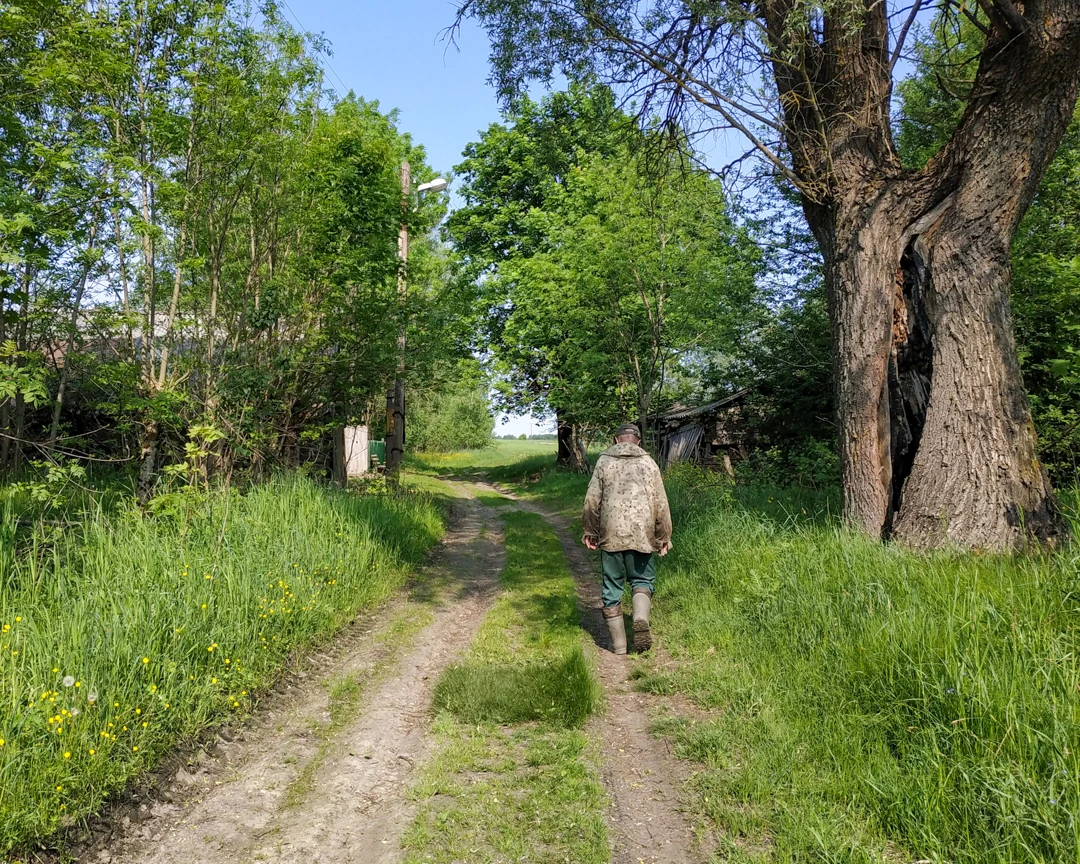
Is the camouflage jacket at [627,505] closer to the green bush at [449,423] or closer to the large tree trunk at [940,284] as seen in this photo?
the large tree trunk at [940,284]

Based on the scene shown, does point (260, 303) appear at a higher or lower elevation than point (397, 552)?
higher

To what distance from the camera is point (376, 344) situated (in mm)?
10836

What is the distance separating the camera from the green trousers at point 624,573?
6215 millimetres

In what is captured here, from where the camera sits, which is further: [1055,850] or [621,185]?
[621,185]

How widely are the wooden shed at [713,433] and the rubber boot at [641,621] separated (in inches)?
469

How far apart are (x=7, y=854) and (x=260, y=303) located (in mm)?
7368

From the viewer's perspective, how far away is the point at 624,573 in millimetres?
6320

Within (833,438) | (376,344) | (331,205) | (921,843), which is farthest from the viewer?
(833,438)

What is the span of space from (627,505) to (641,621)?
A: 1.06m

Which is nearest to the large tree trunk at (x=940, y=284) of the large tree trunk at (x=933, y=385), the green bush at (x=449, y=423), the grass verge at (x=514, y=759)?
the large tree trunk at (x=933, y=385)

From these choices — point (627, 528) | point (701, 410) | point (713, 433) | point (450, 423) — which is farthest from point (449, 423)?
point (627, 528)

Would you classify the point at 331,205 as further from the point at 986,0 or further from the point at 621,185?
the point at 986,0

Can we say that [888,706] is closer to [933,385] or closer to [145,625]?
[933,385]

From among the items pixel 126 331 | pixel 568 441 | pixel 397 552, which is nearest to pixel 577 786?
pixel 397 552
